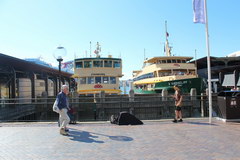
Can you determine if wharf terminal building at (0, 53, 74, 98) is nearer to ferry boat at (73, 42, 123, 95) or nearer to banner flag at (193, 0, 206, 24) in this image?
ferry boat at (73, 42, 123, 95)

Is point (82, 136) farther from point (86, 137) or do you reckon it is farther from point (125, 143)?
point (125, 143)

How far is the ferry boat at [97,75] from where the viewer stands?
19031 mm

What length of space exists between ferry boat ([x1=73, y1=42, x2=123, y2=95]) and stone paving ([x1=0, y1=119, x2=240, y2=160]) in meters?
11.4

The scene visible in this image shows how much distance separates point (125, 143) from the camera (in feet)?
18.6

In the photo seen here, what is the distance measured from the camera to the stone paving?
4680mm

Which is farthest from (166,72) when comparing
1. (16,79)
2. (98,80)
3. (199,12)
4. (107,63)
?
(16,79)

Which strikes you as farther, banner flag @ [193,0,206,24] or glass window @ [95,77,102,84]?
glass window @ [95,77,102,84]

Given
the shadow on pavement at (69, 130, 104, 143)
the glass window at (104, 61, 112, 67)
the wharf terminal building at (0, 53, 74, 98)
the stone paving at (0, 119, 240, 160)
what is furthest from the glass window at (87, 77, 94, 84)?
the shadow on pavement at (69, 130, 104, 143)

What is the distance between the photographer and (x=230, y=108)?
8586 millimetres

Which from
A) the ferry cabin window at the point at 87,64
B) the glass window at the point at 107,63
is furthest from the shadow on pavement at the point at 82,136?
the glass window at the point at 107,63

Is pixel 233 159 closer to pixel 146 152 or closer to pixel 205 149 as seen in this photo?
pixel 205 149

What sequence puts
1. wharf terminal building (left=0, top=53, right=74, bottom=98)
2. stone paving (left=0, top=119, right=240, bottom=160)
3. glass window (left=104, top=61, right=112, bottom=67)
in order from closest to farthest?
stone paving (left=0, top=119, right=240, bottom=160) → wharf terminal building (left=0, top=53, right=74, bottom=98) → glass window (left=104, top=61, right=112, bottom=67)

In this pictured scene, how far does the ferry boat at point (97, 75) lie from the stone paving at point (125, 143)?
450 inches

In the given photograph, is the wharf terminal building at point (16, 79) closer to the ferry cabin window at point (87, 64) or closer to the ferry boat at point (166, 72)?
the ferry cabin window at point (87, 64)
